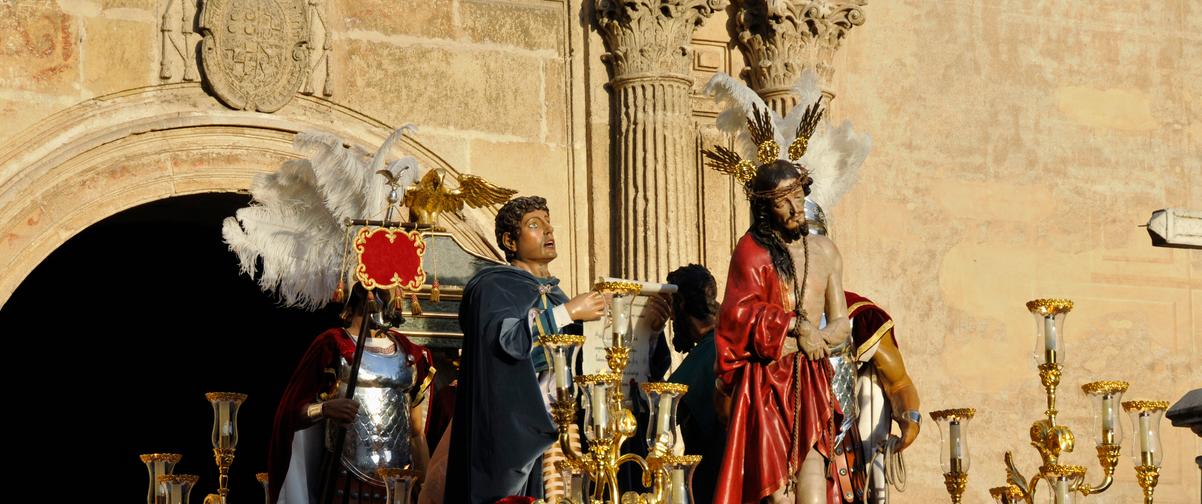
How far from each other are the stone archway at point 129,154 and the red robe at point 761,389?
3.28m

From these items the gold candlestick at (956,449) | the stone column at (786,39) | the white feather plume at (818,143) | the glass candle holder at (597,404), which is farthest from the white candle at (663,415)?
the stone column at (786,39)

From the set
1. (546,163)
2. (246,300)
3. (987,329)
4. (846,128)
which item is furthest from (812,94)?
(246,300)

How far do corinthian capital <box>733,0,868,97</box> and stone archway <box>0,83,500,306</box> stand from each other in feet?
7.03

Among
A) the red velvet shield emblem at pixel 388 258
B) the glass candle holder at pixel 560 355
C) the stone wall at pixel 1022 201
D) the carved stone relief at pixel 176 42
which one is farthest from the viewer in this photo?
the stone wall at pixel 1022 201

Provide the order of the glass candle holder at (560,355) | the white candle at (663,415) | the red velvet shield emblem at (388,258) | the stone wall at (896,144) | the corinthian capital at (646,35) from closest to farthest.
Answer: the glass candle holder at (560,355) < the white candle at (663,415) < the red velvet shield emblem at (388,258) < the stone wall at (896,144) < the corinthian capital at (646,35)

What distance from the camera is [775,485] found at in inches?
410

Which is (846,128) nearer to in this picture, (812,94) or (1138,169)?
(812,94)

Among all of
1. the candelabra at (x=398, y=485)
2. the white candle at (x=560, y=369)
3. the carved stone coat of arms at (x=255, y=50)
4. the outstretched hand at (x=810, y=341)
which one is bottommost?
the candelabra at (x=398, y=485)

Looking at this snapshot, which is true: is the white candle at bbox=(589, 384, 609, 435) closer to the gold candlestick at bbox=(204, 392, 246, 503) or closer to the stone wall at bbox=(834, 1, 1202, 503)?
the gold candlestick at bbox=(204, 392, 246, 503)

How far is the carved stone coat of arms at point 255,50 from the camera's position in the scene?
13.0 meters

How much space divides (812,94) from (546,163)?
2.05 metres

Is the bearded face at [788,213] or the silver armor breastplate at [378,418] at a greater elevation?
the bearded face at [788,213]

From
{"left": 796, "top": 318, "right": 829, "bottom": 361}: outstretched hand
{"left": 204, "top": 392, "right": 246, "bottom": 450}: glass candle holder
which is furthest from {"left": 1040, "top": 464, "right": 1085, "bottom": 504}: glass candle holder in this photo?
{"left": 204, "top": 392, "right": 246, "bottom": 450}: glass candle holder

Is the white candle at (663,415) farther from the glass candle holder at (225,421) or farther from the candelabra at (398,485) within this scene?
the glass candle holder at (225,421)
